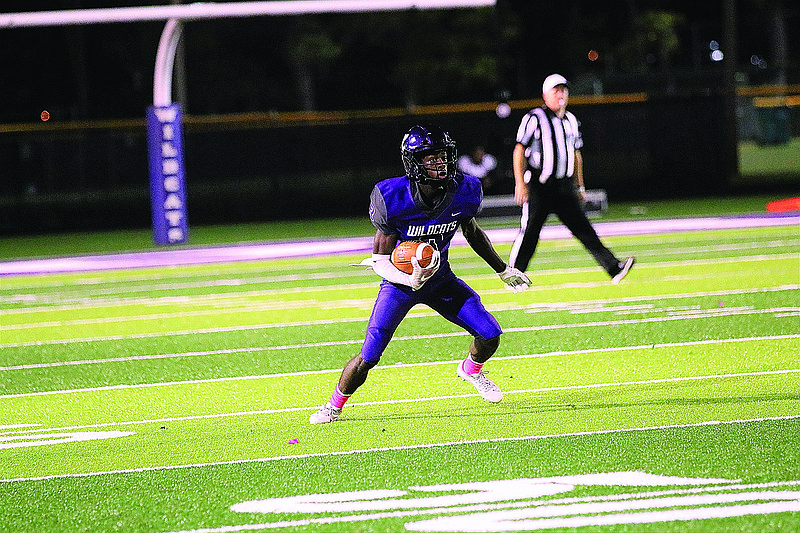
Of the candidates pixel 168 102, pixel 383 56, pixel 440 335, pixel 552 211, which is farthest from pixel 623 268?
pixel 383 56

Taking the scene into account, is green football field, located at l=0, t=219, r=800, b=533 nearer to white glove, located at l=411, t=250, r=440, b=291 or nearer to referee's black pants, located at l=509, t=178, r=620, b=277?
referee's black pants, located at l=509, t=178, r=620, b=277

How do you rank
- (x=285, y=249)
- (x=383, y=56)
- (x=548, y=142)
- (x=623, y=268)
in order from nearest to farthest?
(x=548, y=142) → (x=623, y=268) → (x=285, y=249) → (x=383, y=56)

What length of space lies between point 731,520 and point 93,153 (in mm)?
21881

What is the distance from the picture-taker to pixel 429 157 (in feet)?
20.1

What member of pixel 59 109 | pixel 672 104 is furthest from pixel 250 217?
pixel 59 109

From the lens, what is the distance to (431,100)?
137 feet

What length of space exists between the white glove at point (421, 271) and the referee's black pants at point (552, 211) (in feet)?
12.6

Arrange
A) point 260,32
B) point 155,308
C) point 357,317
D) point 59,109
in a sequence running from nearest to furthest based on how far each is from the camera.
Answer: point 357,317, point 155,308, point 59,109, point 260,32

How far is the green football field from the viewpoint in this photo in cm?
500

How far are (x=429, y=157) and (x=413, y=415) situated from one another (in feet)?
4.83

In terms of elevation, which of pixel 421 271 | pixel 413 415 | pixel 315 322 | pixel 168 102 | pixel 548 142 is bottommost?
pixel 315 322

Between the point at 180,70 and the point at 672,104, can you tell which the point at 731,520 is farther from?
the point at 180,70

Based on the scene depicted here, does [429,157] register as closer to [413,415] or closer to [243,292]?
[413,415]

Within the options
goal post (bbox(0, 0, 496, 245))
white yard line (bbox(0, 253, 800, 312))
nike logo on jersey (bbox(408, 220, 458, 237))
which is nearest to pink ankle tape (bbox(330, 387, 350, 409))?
nike logo on jersey (bbox(408, 220, 458, 237))
